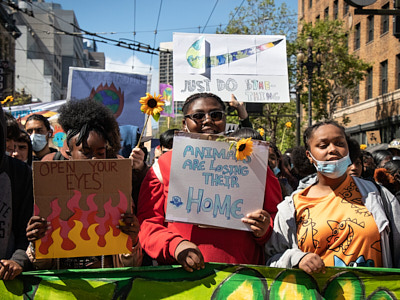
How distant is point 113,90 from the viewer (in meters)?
6.89

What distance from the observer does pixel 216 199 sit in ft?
8.68

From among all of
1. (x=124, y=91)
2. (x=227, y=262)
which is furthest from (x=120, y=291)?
(x=124, y=91)

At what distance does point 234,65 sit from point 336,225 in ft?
12.6

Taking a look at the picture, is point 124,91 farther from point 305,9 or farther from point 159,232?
point 305,9

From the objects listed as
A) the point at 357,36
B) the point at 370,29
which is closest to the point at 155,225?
the point at 370,29

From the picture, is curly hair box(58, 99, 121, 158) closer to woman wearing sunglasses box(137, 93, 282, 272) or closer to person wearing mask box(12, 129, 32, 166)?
woman wearing sunglasses box(137, 93, 282, 272)

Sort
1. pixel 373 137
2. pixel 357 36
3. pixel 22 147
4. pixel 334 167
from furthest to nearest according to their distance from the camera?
pixel 357 36
pixel 373 137
pixel 22 147
pixel 334 167

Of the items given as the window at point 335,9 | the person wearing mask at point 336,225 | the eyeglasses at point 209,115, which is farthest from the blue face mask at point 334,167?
the window at point 335,9

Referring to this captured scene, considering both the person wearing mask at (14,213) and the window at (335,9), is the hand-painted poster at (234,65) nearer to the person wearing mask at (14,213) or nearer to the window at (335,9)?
the person wearing mask at (14,213)

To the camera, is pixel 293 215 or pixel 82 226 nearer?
pixel 82 226

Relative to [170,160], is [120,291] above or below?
below

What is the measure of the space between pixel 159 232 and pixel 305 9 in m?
38.9

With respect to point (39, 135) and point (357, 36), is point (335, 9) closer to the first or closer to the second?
point (357, 36)

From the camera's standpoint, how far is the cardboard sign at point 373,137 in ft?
87.2
